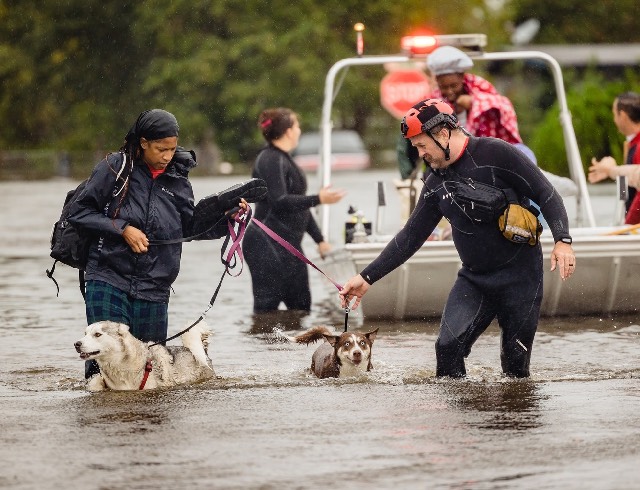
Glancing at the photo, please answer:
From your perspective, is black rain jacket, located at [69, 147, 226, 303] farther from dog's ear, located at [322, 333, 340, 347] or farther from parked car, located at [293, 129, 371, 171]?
parked car, located at [293, 129, 371, 171]

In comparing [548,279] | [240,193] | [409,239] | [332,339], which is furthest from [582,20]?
[409,239]

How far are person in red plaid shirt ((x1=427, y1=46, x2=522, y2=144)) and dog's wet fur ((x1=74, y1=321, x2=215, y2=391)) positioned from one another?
154 inches

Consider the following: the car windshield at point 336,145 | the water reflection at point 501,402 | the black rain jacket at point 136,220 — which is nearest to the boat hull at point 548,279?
the water reflection at point 501,402

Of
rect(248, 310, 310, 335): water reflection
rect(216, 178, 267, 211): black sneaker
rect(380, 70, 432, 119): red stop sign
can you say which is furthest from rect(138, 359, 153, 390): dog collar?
rect(380, 70, 432, 119): red stop sign

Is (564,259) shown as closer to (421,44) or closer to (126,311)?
(126,311)

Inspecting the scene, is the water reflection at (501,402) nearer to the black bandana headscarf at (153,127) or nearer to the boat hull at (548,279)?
the black bandana headscarf at (153,127)

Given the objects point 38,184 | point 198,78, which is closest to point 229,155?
point 198,78

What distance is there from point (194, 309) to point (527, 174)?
635cm

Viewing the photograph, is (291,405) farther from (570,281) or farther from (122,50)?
(122,50)

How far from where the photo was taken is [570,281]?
13242 mm

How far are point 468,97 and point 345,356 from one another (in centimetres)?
359

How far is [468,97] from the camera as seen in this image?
12883mm

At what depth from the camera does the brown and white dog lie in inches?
394

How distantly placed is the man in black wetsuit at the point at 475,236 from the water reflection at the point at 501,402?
0.79 feet
